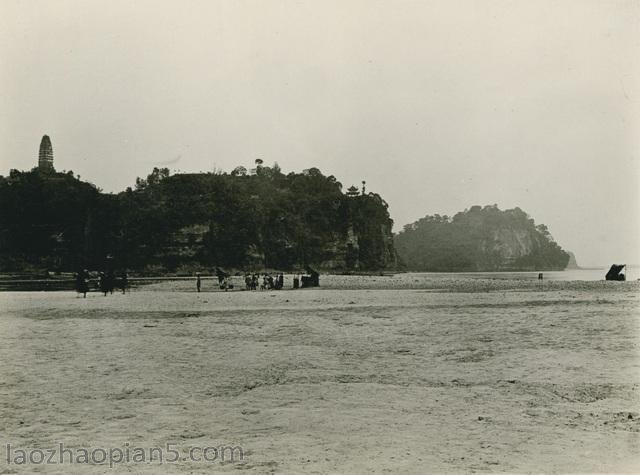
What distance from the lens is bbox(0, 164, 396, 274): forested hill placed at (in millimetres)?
88500

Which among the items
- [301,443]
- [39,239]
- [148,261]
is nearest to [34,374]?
[301,443]

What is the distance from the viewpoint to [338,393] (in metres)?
9.23

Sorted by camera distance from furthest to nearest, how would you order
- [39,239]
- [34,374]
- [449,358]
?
[39,239] < [449,358] < [34,374]

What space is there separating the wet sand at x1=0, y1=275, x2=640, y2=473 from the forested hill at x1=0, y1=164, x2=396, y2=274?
78.7m

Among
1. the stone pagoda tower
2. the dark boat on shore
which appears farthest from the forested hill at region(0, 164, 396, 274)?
the dark boat on shore

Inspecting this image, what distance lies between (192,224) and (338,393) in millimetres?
100752

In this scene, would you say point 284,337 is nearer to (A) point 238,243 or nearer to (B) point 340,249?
(A) point 238,243

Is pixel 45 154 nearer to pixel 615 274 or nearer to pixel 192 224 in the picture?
pixel 192 224

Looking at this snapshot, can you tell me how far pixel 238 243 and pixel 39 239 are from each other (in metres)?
34.5

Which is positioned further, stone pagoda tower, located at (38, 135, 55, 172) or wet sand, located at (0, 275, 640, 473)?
stone pagoda tower, located at (38, 135, 55, 172)

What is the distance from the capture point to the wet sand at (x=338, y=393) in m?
6.48

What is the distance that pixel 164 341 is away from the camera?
1420cm

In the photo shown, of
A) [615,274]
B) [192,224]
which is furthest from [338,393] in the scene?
[192,224]

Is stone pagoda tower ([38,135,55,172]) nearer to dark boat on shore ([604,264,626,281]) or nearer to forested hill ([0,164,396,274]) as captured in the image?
forested hill ([0,164,396,274])
